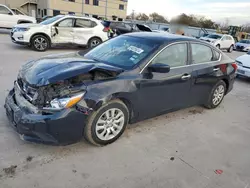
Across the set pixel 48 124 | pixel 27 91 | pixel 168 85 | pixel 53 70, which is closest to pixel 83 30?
pixel 168 85

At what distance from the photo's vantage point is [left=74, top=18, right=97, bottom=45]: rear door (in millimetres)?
9852

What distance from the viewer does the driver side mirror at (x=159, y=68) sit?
3.07 metres

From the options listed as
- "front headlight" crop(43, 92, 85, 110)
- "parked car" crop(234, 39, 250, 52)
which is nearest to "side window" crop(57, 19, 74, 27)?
"front headlight" crop(43, 92, 85, 110)

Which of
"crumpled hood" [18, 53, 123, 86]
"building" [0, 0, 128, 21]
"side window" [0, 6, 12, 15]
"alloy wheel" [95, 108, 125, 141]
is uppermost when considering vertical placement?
"building" [0, 0, 128, 21]

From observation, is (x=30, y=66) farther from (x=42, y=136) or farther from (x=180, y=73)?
(x=180, y=73)

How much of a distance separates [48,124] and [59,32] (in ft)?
25.7

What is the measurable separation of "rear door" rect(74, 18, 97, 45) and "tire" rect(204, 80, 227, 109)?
714 cm

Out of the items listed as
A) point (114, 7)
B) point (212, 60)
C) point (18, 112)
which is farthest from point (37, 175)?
point (114, 7)

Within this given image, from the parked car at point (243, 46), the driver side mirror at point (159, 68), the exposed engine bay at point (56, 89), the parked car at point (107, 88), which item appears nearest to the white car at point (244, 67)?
the parked car at point (107, 88)

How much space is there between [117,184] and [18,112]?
1.46 metres

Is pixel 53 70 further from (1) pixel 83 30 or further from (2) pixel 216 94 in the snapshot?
(1) pixel 83 30

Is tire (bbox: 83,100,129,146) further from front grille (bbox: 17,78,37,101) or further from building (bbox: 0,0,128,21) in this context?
building (bbox: 0,0,128,21)

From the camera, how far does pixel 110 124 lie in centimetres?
298

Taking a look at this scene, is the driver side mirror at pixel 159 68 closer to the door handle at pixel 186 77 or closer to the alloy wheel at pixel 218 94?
the door handle at pixel 186 77
